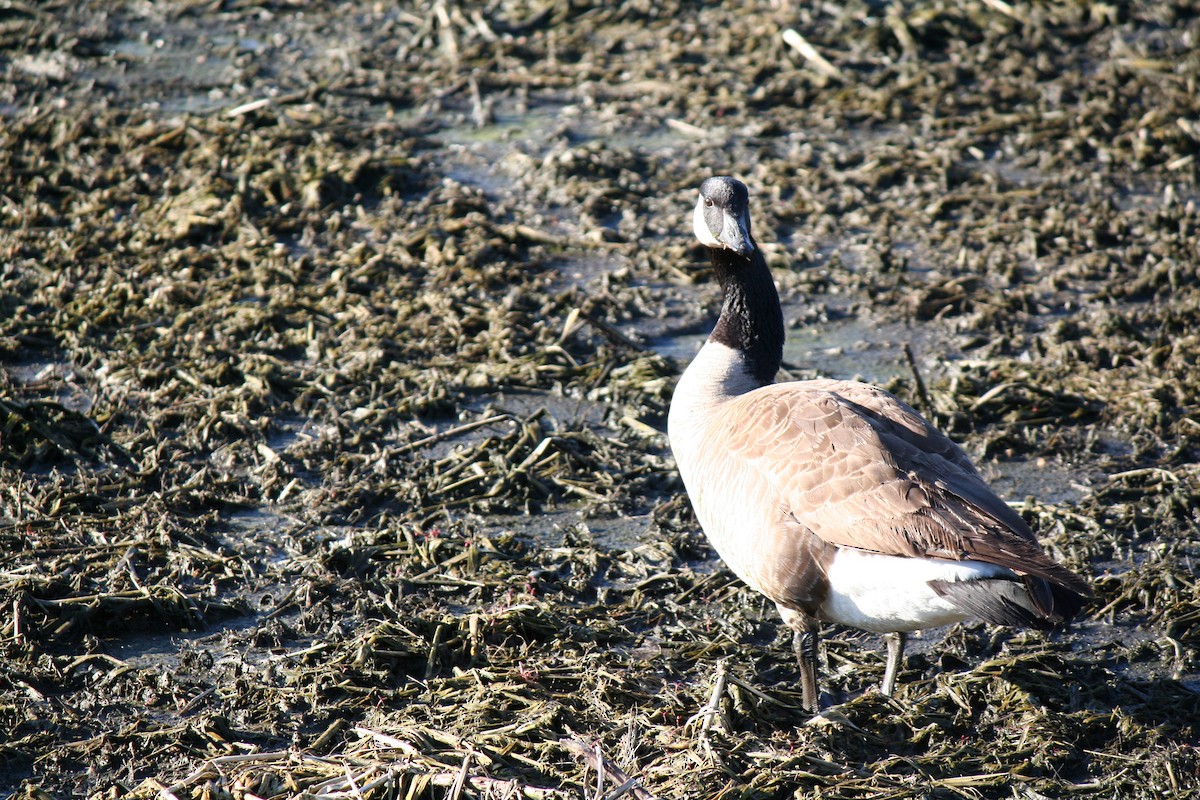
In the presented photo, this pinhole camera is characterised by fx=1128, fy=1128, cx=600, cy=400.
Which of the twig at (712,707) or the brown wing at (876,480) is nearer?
the brown wing at (876,480)

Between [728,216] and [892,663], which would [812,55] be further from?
[892,663]

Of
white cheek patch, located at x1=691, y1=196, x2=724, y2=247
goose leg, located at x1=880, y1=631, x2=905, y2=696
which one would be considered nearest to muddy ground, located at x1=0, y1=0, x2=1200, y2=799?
goose leg, located at x1=880, y1=631, x2=905, y2=696

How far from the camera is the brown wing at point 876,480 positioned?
4008 millimetres

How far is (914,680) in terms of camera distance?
16.0ft

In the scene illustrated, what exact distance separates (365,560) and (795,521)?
227 centimetres

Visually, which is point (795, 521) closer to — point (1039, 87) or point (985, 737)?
point (985, 737)

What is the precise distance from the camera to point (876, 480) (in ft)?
13.9

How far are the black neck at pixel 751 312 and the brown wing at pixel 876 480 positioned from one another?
21.4 inches

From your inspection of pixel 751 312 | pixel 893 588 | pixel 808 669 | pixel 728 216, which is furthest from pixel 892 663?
pixel 728 216

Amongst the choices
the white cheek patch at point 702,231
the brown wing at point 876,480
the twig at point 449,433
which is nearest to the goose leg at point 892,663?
the brown wing at point 876,480

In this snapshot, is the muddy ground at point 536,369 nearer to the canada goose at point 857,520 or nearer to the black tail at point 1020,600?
the canada goose at point 857,520

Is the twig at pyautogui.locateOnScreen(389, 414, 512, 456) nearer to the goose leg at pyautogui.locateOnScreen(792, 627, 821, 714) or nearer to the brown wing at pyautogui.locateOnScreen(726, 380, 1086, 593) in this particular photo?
the brown wing at pyautogui.locateOnScreen(726, 380, 1086, 593)

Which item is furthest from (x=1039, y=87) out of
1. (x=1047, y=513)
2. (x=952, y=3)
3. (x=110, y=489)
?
(x=110, y=489)

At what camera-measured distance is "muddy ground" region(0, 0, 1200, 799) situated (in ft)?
14.7
